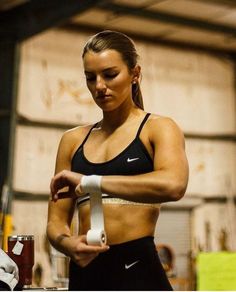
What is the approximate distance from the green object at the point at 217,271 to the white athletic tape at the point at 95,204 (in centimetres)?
89

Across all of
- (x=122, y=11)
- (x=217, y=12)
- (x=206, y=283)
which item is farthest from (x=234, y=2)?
(x=206, y=283)

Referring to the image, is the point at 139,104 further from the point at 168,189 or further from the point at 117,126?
the point at 168,189

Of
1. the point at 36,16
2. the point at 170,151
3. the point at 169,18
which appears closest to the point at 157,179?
the point at 170,151

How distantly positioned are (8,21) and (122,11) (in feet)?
4.24

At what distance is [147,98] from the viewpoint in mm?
8023

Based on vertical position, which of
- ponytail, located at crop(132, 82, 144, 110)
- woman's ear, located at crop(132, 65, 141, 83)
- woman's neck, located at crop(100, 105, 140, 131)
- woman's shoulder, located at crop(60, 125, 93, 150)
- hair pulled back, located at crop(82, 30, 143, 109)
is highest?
hair pulled back, located at crop(82, 30, 143, 109)

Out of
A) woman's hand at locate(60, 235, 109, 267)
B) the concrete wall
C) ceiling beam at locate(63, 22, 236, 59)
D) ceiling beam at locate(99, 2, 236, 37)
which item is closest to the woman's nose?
woman's hand at locate(60, 235, 109, 267)

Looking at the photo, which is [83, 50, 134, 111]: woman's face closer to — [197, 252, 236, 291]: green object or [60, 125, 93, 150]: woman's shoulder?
[60, 125, 93, 150]: woman's shoulder

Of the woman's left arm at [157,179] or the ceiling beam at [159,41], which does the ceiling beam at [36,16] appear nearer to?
the ceiling beam at [159,41]

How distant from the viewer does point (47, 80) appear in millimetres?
7438

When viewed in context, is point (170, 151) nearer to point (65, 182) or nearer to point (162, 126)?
point (162, 126)

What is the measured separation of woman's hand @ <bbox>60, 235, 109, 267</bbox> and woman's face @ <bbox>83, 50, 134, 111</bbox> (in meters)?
0.37

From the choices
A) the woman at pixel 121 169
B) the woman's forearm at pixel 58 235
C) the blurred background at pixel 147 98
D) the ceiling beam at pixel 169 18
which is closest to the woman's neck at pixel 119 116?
the woman at pixel 121 169

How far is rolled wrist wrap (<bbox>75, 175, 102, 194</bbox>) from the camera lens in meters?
1.39
